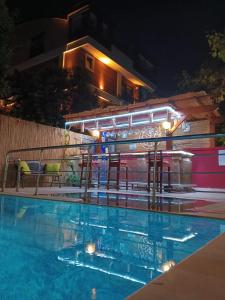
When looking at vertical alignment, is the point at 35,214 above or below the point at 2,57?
below

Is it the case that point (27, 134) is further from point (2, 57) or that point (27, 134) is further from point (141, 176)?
point (141, 176)

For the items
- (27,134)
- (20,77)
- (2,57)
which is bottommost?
(27,134)

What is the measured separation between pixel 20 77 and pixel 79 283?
1198cm

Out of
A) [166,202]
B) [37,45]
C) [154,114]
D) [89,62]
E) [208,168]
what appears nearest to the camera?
[166,202]

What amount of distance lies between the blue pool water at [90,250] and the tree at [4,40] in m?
6.34

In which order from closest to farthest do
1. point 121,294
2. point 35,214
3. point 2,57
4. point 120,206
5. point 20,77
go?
point 121,294 < point 35,214 < point 120,206 < point 2,57 < point 20,77

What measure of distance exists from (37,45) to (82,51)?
3.22 m

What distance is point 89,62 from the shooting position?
14.5m

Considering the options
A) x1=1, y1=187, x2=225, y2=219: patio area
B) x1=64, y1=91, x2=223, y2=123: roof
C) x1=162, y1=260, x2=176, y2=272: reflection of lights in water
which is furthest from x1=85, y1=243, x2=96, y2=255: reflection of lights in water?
x1=64, y1=91, x2=223, y2=123: roof

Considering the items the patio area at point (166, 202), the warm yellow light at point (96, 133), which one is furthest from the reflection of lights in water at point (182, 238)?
the warm yellow light at point (96, 133)

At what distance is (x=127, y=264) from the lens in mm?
1396

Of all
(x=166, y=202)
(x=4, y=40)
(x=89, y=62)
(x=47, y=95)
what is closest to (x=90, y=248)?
(x=166, y=202)

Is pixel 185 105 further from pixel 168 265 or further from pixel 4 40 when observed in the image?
pixel 168 265

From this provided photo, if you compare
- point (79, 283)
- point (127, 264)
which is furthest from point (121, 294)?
point (127, 264)
